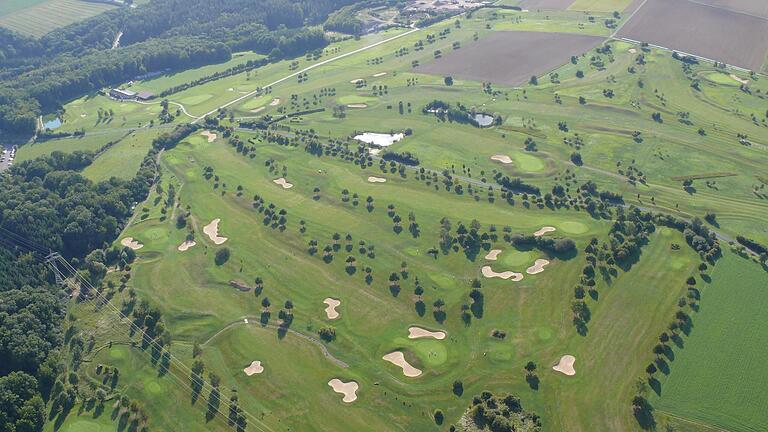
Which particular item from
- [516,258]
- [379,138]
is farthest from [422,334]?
[379,138]

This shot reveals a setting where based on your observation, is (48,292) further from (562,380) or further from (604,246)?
(604,246)

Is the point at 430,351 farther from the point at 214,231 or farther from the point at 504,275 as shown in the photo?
the point at 214,231

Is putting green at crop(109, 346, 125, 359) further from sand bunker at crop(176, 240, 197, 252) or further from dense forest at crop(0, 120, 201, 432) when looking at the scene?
sand bunker at crop(176, 240, 197, 252)

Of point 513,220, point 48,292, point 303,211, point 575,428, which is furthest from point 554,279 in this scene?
point 48,292

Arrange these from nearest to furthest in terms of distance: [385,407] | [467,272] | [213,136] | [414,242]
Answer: [385,407] < [467,272] < [414,242] < [213,136]

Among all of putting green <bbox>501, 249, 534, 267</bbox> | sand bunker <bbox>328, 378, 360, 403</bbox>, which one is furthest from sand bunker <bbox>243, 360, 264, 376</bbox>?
putting green <bbox>501, 249, 534, 267</bbox>

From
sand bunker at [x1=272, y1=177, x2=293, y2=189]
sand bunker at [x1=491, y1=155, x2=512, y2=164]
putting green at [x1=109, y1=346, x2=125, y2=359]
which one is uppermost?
sand bunker at [x1=272, y1=177, x2=293, y2=189]
